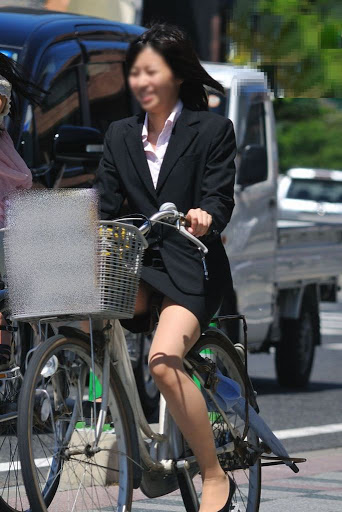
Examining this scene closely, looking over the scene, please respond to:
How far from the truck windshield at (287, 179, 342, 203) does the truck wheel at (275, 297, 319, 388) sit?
1276 centimetres

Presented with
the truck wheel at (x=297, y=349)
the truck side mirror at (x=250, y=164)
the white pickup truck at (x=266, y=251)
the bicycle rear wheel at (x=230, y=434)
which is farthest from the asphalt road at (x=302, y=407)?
the truck side mirror at (x=250, y=164)

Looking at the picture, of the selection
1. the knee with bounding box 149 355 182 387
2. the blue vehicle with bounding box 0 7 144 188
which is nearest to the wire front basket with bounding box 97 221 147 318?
the knee with bounding box 149 355 182 387

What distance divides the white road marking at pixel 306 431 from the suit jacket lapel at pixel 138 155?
4.51 m

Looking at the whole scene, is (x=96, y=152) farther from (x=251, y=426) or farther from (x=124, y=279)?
(x=124, y=279)

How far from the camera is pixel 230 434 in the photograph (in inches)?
189

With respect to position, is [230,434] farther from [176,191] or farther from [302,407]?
[302,407]

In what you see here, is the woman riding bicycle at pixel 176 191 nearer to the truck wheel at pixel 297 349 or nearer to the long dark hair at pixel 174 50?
the long dark hair at pixel 174 50

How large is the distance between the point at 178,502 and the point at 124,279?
6.96 feet

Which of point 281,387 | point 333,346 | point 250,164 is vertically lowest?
point 333,346

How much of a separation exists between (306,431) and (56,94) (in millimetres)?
2875

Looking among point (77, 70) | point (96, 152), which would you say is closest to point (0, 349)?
point (96, 152)

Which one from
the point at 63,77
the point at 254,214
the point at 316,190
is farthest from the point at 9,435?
the point at 316,190

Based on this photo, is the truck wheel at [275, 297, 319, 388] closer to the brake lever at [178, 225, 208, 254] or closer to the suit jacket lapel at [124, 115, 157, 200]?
the suit jacket lapel at [124, 115, 157, 200]

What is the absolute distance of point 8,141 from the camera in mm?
4996
